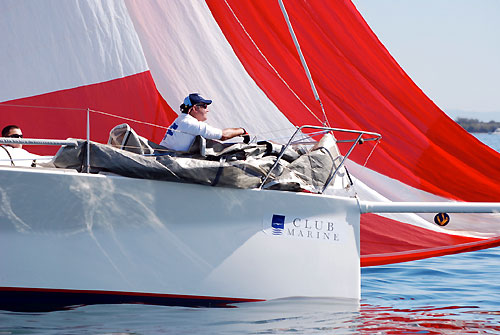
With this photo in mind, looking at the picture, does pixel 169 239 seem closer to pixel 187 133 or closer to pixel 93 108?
pixel 187 133

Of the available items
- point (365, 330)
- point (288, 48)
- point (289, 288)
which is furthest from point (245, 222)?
point (288, 48)

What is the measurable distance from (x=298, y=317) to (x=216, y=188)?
3.09ft

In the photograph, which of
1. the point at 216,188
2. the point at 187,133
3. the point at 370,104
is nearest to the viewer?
the point at 216,188

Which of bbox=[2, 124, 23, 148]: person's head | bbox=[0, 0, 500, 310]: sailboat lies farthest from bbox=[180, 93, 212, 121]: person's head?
bbox=[2, 124, 23, 148]: person's head

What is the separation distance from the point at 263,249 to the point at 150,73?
2.19 metres

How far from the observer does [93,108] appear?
240 inches

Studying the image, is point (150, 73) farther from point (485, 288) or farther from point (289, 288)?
point (485, 288)

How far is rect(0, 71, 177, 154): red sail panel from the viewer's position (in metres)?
5.81

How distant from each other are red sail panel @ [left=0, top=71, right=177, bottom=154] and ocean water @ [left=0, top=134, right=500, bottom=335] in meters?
1.71

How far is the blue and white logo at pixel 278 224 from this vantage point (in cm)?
497

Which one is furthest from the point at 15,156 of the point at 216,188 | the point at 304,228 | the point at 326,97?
the point at 326,97

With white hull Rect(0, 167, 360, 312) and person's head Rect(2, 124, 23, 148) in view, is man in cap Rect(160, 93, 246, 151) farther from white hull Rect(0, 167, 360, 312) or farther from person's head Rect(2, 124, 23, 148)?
person's head Rect(2, 124, 23, 148)

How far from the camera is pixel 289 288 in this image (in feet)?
16.6

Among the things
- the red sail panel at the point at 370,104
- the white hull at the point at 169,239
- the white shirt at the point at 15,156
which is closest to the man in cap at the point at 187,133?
the white hull at the point at 169,239
